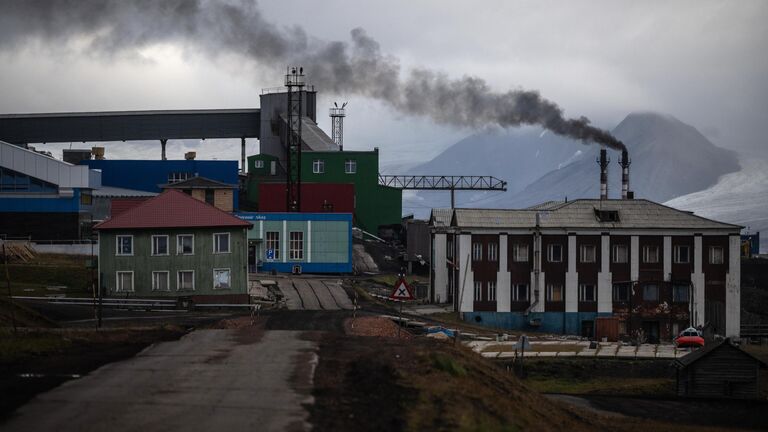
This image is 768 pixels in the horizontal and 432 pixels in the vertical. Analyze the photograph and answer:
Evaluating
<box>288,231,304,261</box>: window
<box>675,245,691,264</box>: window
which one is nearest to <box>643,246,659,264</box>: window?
<box>675,245,691,264</box>: window

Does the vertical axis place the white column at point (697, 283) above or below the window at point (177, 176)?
below

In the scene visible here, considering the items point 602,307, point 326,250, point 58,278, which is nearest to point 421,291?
point 326,250

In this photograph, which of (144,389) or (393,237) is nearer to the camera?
(144,389)

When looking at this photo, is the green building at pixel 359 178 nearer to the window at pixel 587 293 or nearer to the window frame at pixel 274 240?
the window frame at pixel 274 240

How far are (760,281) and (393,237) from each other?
113 ft

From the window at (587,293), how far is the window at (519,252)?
12.3 ft

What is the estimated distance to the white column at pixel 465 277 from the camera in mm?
65500

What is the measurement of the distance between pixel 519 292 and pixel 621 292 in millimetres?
6108

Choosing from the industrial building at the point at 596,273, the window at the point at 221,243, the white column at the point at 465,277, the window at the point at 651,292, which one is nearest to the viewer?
the window at the point at 221,243

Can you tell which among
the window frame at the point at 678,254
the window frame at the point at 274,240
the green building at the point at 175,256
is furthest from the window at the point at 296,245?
the window frame at the point at 678,254

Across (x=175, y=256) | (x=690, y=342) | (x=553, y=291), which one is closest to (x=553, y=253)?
(x=553, y=291)

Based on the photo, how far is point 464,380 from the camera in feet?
87.3

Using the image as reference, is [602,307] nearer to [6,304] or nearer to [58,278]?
[58,278]

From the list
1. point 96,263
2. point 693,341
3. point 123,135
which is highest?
point 123,135
